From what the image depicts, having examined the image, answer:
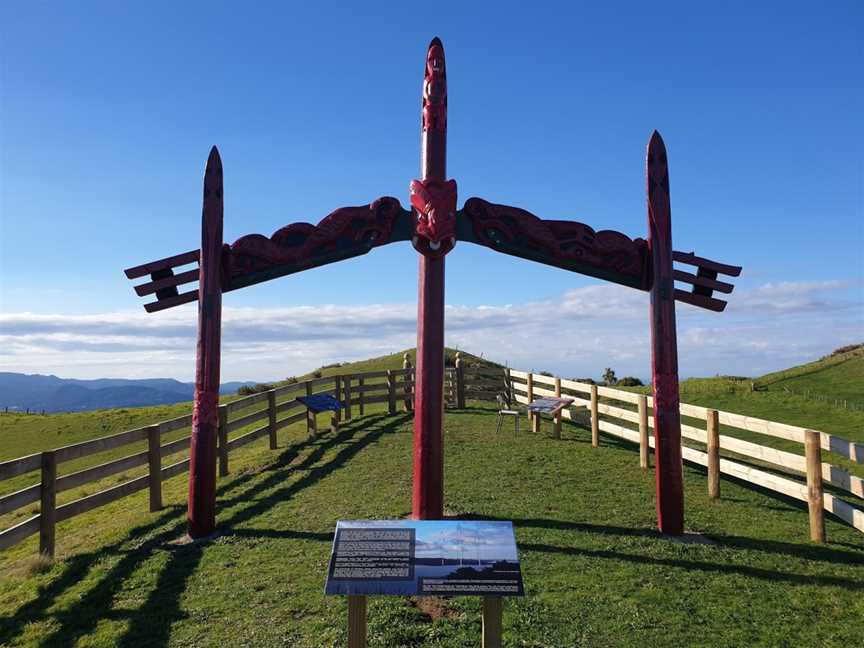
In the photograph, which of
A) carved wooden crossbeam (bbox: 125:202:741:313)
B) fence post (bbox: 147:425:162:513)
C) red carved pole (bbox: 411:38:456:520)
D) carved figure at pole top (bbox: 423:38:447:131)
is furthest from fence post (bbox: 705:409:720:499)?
fence post (bbox: 147:425:162:513)

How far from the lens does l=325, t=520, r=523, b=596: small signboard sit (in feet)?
12.4

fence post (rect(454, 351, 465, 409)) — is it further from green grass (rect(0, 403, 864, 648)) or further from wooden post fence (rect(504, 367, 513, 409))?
green grass (rect(0, 403, 864, 648))

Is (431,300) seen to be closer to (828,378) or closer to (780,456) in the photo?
(780,456)

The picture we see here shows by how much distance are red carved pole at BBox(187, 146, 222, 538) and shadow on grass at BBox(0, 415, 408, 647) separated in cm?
44

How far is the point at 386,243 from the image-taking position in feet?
26.2

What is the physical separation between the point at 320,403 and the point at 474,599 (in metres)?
8.63

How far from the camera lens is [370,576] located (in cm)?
385

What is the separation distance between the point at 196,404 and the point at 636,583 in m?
5.69

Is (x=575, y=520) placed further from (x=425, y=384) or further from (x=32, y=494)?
(x=32, y=494)

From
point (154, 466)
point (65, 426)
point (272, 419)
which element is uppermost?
point (272, 419)

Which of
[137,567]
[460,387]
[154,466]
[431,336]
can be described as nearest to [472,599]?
[431,336]

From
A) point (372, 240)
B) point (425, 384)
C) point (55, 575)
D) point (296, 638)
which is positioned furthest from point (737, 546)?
point (55, 575)

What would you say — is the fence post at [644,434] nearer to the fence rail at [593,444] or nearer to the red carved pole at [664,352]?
the fence rail at [593,444]

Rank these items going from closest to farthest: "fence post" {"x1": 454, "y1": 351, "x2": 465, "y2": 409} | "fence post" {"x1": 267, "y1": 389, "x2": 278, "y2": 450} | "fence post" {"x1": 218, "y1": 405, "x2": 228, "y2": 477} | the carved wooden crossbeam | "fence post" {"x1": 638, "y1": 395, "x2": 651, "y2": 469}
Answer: the carved wooden crossbeam
"fence post" {"x1": 218, "y1": 405, "x2": 228, "y2": 477}
"fence post" {"x1": 638, "y1": 395, "x2": 651, "y2": 469}
"fence post" {"x1": 267, "y1": 389, "x2": 278, "y2": 450}
"fence post" {"x1": 454, "y1": 351, "x2": 465, "y2": 409}
